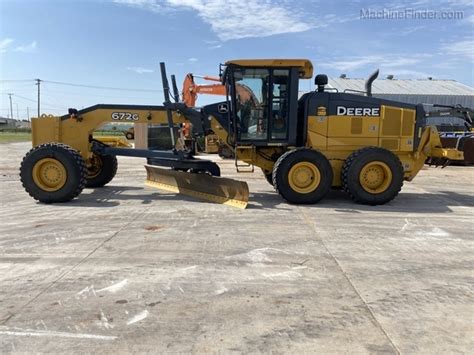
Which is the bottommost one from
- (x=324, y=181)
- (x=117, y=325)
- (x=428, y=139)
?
(x=117, y=325)

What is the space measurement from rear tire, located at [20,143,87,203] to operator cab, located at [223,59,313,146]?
11.2 ft

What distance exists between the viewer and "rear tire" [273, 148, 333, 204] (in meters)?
8.73

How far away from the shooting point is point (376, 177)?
8.99 m

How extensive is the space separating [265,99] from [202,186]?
91.1 inches

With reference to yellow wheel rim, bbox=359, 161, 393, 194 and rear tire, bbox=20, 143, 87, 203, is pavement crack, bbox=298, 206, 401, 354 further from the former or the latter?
rear tire, bbox=20, 143, 87, 203

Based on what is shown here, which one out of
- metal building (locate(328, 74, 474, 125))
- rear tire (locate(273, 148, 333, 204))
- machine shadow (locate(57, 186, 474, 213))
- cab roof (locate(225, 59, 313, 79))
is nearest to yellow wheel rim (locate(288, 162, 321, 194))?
rear tire (locate(273, 148, 333, 204))

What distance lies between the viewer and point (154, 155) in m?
9.67

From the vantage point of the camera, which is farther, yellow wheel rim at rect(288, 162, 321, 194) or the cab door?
the cab door

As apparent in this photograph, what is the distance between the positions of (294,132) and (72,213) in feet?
15.6

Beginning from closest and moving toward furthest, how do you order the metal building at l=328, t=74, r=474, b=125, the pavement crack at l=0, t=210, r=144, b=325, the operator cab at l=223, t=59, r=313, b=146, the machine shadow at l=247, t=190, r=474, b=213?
→ the pavement crack at l=0, t=210, r=144, b=325 < the machine shadow at l=247, t=190, r=474, b=213 < the operator cab at l=223, t=59, r=313, b=146 < the metal building at l=328, t=74, r=474, b=125

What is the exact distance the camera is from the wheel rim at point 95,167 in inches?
421

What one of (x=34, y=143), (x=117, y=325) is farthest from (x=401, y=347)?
(x=34, y=143)

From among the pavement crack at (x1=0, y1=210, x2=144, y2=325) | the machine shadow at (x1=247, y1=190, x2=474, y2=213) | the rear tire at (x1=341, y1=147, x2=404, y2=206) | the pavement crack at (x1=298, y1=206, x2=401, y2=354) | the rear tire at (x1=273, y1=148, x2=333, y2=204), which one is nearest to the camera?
the pavement crack at (x1=298, y1=206, x2=401, y2=354)

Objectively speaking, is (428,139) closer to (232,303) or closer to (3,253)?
(232,303)
